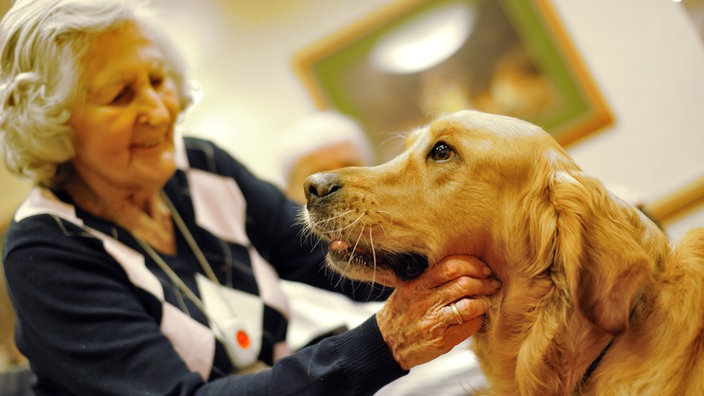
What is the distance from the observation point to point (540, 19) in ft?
7.62

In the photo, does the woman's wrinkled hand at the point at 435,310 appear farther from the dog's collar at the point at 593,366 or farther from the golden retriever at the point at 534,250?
the dog's collar at the point at 593,366

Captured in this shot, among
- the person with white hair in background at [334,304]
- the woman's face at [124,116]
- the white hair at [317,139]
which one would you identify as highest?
the woman's face at [124,116]

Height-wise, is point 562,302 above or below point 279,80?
below

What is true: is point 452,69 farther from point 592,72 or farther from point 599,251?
point 599,251

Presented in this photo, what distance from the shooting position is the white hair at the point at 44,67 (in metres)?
1.18

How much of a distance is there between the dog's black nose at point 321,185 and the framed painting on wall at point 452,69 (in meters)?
1.12

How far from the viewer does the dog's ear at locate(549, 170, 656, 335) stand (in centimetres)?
83

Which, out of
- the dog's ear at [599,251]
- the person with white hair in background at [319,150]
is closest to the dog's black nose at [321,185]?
the dog's ear at [599,251]

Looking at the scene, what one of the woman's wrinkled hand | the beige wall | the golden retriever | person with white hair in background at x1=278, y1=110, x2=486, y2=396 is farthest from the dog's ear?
the beige wall

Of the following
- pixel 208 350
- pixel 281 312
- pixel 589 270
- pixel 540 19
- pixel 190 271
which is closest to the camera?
pixel 589 270

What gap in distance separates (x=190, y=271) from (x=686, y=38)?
1242 mm

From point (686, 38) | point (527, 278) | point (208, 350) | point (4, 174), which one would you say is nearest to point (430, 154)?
point (527, 278)

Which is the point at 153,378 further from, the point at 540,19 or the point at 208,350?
the point at 540,19

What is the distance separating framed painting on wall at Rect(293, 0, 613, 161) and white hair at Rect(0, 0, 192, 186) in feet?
3.76
